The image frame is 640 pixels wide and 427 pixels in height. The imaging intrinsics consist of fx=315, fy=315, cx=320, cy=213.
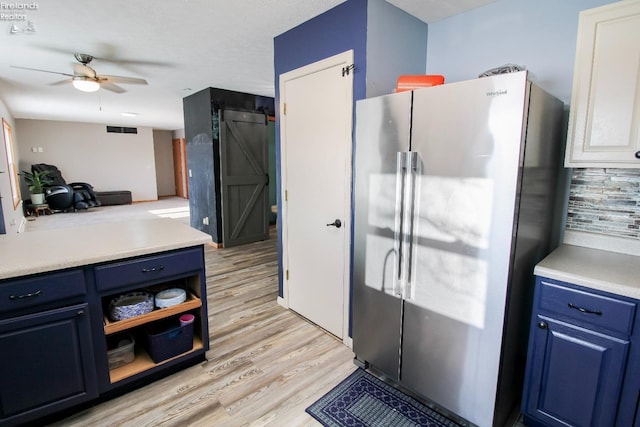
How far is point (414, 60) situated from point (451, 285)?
1.79 meters

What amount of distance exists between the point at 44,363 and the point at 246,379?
1.08 meters

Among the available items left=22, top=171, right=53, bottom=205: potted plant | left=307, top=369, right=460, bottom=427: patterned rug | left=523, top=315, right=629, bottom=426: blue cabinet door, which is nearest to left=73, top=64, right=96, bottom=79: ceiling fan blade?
left=307, top=369, right=460, bottom=427: patterned rug

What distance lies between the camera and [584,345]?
1.43 metres

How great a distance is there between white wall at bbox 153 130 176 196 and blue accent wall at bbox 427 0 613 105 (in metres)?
11.3

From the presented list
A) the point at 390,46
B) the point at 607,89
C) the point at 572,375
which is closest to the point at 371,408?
the point at 572,375

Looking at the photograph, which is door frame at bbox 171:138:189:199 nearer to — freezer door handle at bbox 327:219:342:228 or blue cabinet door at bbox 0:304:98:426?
freezer door handle at bbox 327:219:342:228

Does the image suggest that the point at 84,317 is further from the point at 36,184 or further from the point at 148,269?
the point at 36,184

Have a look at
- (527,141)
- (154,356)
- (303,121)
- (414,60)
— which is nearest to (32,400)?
(154,356)

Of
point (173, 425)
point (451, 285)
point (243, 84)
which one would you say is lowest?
point (173, 425)

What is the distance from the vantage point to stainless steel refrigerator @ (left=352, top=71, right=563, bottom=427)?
1.44 meters

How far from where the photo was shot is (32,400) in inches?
62.6

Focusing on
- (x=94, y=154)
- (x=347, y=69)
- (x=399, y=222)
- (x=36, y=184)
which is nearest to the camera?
(x=399, y=222)

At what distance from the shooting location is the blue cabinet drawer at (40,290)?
1.46 meters

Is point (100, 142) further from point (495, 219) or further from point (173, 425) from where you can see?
point (495, 219)
